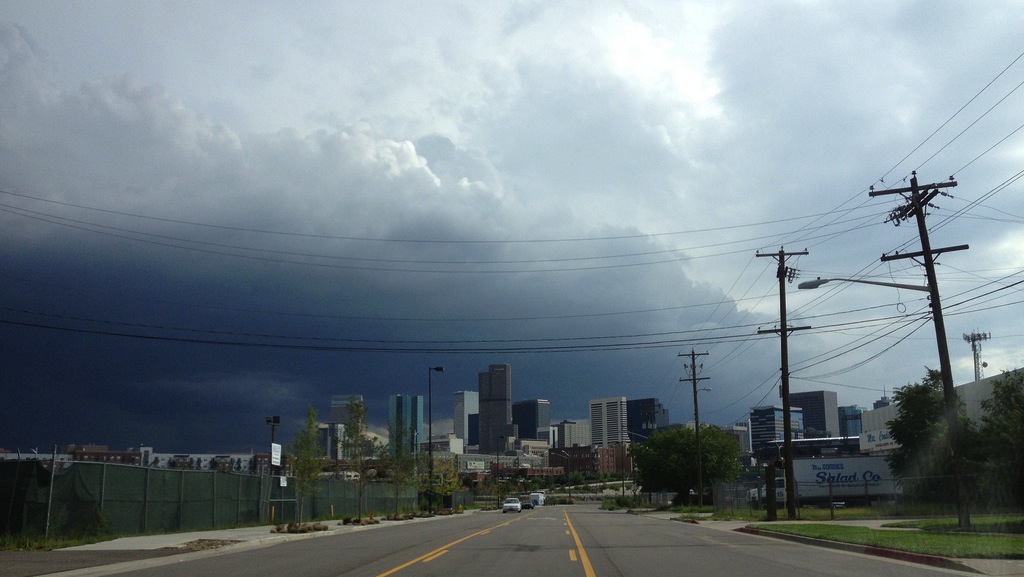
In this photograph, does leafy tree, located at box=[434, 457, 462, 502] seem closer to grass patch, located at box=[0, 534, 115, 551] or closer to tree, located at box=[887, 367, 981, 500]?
tree, located at box=[887, 367, 981, 500]

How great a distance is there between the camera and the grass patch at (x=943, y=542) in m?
18.7

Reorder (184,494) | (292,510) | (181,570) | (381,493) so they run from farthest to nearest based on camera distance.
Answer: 1. (381,493)
2. (292,510)
3. (184,494)
4. (181,570)

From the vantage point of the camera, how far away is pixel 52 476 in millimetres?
25188

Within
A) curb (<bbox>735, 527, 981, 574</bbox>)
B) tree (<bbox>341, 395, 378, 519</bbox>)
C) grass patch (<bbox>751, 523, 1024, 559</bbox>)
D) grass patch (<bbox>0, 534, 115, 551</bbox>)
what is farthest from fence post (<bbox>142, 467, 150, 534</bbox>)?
grass patch (<bbox>751, 523, 1024, 559</bbox>)

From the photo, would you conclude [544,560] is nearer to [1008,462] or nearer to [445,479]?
[1008,462]

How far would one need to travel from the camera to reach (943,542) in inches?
854

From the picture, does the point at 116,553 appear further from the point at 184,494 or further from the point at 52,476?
the point at 184,494

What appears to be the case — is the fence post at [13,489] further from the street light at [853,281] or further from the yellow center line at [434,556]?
the street light at [853,281]

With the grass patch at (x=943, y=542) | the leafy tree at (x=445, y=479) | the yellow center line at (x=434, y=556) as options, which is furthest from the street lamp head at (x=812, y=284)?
the leafy tree at (x=445, y=479)

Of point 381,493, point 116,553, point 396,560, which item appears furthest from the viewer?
point 381,493

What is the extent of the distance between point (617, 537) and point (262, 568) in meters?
15.4

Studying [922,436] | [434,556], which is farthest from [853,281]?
[922,436]

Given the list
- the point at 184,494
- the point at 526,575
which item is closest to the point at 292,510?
the point at 184,494

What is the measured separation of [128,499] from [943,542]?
89.9ft
